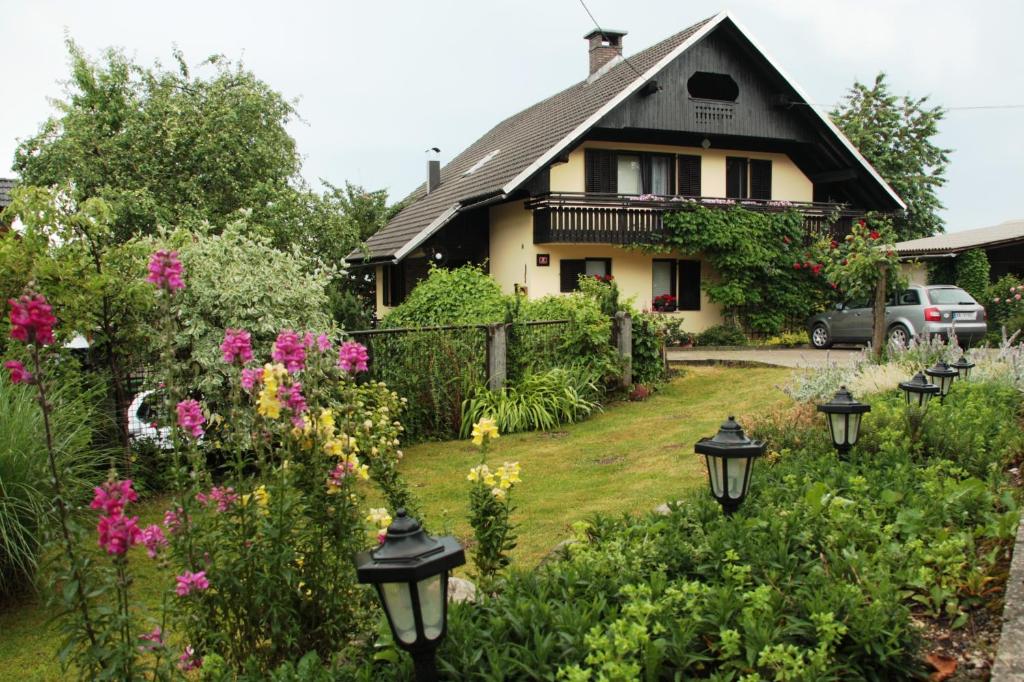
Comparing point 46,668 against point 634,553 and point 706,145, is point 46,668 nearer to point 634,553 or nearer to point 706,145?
point 634,553

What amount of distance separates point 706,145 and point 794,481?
19144 mm

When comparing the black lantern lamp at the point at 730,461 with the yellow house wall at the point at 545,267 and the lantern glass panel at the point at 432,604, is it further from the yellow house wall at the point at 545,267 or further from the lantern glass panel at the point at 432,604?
the yellow house wall at the point at 545,267

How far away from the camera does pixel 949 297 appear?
1688 cm

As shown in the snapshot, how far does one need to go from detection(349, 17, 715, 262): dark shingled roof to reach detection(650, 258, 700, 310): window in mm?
4786

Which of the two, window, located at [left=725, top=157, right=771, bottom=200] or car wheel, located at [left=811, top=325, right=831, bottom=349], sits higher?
window, located at [left=725, top=157, right=771, bottom=200]

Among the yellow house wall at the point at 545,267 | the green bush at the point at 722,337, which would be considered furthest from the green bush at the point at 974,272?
the yellow house wall at the point at 545,267

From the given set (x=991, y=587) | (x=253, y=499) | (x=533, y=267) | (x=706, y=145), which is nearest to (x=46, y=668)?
(x=253, y=499)

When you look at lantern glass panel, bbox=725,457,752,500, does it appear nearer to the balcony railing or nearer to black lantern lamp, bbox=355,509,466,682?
black lantern lamp, bbox=355,509,466,682

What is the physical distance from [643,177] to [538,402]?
12853mm

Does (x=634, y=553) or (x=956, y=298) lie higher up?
(x=956, y=298)

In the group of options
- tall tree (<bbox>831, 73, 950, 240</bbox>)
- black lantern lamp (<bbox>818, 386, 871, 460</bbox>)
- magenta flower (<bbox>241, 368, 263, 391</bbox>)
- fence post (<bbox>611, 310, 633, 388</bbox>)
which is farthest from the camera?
tall tree (<bbox>831, 73, 950, 240</bbox>)

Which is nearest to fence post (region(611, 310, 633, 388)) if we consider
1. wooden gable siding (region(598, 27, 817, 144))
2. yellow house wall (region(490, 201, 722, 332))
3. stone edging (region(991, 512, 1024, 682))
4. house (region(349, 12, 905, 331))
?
house (region(349, 12, 905, 331))

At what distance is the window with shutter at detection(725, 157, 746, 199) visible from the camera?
2319 centimetres

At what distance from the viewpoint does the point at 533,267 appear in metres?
20.5
